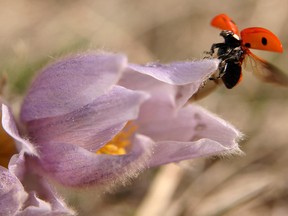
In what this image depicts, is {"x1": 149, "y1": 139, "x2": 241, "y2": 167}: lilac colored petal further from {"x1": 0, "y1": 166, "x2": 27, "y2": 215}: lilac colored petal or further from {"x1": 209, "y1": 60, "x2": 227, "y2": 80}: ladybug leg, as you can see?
{"x1": 0, "y1": 166, "x2": 27, "y2": 215}: lilac colored petal

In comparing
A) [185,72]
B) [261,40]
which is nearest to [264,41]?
[261,40]

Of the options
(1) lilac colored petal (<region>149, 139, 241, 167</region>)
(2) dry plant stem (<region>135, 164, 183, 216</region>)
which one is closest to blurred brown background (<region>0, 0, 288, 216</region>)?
(2) dry plant stem (<region>135, 164, 183, 216</region>)

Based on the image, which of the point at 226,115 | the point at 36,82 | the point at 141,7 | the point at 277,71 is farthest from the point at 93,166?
the point at 141,7

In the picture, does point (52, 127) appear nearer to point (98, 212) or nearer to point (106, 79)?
point (106, 79)

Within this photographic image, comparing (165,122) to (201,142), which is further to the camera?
(165,122)

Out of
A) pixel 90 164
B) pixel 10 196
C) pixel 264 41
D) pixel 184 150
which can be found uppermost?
pixel 264 41

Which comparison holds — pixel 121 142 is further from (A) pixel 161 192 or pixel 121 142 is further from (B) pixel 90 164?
(A) pixel 161 192
